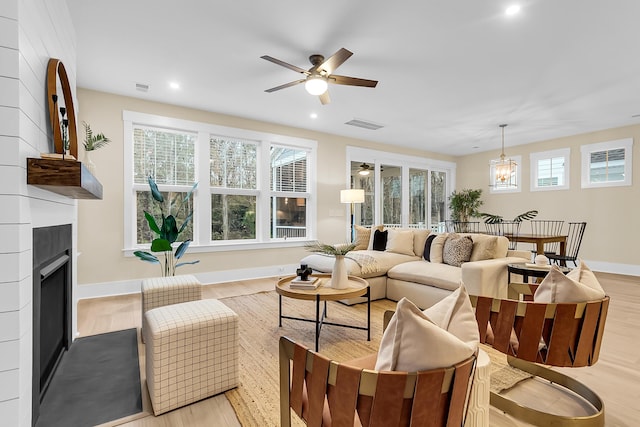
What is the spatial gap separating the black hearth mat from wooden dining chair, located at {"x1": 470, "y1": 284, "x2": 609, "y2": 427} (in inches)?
80.3

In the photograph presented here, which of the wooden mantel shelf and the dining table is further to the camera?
the dining table

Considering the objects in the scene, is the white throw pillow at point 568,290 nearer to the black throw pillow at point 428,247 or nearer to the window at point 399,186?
the black throw pillow at point 428,247

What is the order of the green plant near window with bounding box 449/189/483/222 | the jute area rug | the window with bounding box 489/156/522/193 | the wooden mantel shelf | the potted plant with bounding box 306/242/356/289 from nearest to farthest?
1. the wooden mantel shelf
2. the jute area rug
3. the potted plant with bounding box 306/242/356/289
4. the window with bounding box 489/156/522/193
5. the green plant near window with bounding box 449/189/483/222

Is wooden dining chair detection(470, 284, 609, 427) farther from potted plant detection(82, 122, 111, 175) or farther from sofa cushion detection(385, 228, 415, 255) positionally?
potted plant detection(82, 122, 111, 175)

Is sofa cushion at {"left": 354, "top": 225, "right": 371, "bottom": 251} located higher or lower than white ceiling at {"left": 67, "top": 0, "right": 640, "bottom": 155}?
lower

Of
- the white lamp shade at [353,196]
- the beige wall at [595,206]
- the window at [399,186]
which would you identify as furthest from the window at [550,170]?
the white lamp shade at [353,196]

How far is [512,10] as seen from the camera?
247 cm

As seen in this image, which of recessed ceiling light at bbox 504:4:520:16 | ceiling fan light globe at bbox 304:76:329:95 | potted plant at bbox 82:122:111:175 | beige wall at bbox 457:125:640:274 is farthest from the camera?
beige wall at bbox 457:125:640:274

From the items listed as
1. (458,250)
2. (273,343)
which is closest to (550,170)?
(458,250)

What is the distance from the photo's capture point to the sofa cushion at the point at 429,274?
3.28 m

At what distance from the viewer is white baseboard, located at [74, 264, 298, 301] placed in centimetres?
402

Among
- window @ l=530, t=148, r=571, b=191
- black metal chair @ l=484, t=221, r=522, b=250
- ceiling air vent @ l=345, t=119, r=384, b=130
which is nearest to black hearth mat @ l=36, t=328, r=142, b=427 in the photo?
ceiling air vent @ l=345, t=119, r=384, b=130

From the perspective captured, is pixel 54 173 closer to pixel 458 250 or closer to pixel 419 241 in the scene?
pixel 458 250

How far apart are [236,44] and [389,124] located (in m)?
3.38
